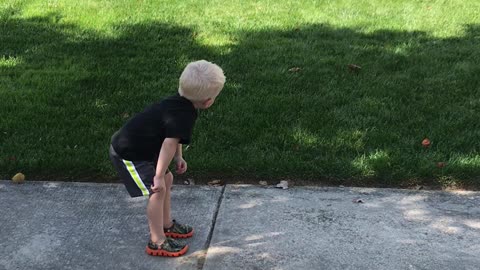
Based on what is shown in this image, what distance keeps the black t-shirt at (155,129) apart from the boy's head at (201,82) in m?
0.07

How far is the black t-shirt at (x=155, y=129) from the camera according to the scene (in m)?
2.88

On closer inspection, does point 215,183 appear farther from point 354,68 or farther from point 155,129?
point 354,68

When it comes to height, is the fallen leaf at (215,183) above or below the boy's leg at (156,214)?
below

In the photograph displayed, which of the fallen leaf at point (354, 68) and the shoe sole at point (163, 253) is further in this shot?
the fallen leaf at point (354, 68)

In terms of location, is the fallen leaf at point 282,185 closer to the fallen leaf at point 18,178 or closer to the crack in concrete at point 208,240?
the crack in concrete at point 208,240

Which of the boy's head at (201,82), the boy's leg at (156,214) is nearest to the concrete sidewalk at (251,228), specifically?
the boy's leg at (156,214)

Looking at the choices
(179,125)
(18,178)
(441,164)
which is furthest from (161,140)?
(441,164)

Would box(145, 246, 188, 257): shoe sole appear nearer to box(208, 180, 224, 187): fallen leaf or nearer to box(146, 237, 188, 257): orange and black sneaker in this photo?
box(146, 237, 188, 257): orange and black sneaker

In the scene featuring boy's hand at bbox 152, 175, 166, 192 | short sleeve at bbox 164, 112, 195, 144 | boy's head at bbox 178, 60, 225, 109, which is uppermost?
boy's head at bbox 178, 60, 225, 109

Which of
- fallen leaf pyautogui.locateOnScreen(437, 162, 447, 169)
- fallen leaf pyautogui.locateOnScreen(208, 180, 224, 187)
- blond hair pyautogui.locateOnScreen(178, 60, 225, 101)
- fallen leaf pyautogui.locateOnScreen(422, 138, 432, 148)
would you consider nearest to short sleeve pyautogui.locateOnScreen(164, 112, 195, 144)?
blond hair pyautogui.locateOnScreen(178, 60, 225, 101)

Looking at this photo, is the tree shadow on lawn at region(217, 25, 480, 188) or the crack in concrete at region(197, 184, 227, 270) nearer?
the crack in concrete at region(197, 184, 227, 270)

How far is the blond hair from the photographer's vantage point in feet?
9.30

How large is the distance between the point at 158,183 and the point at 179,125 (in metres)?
0.32

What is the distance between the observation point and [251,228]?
11.2 feet
